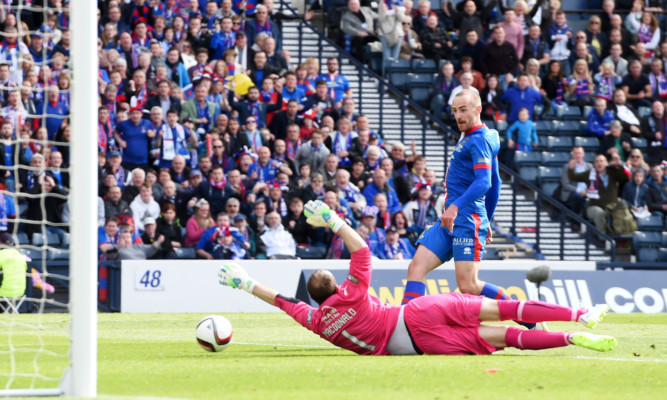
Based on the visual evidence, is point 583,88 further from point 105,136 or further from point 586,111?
point 105,136

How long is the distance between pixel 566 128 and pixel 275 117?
21.3 feet

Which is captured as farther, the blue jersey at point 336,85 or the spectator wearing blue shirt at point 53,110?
the blue jersey at point 336,85

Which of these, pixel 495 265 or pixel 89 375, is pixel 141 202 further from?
pixel 89 375

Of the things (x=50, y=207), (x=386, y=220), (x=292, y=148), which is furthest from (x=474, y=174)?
(x=292, y=148)

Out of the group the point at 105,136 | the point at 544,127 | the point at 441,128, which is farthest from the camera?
the point at 544,127

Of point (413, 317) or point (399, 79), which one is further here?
point (399, 79)

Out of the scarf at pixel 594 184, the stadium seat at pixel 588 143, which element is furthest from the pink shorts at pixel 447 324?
the stadium seat at pixel 588 143

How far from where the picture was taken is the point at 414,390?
22.0 feet

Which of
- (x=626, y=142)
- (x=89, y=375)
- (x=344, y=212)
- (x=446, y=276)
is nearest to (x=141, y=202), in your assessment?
(x=344, y=212)

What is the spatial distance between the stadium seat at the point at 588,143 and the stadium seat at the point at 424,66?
3.21 m

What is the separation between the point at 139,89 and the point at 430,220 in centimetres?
544

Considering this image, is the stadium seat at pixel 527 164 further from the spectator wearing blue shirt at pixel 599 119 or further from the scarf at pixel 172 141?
the scarf at pixel 172 141

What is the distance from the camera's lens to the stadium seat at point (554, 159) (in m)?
22.5

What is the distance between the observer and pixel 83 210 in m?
6.40
